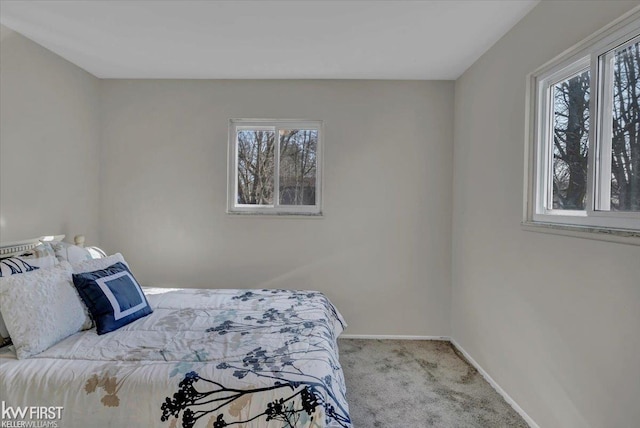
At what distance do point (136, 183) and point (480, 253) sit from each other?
331 cm

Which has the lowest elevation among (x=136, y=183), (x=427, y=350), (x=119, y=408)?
(x=427, y=350)

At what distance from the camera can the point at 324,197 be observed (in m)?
3.12

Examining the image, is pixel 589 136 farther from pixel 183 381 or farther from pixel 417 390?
pixel 183 381

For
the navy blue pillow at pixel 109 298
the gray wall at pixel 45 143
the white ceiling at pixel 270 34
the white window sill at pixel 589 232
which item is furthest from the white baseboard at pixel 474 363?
the gray wall at pixel 45 143

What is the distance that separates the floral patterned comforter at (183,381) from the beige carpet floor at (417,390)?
2.48 ft

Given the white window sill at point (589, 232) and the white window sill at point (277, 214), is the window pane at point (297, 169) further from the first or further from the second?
the white window sill at point (589, 232)

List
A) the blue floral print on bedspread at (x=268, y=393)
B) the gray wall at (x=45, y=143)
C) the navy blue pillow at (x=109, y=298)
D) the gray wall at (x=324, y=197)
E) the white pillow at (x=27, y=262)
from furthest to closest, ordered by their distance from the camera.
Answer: the gray wall at (x=324, y=197)
the gray wall at (x=45, y=143)
the navy blue pillow at (x=109, y=298)
the white pillow at (x=27, y=262)
the blue floral print on bedspread at (x=268, y=393)

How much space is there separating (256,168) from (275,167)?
20 cm

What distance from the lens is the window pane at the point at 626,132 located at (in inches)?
53.9

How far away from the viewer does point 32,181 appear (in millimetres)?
2381

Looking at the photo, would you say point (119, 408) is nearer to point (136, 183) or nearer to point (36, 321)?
point (36, 321)

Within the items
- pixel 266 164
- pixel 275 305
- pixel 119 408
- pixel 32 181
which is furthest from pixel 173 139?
pixel 119 408

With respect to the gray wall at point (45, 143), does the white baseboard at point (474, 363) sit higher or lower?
lower

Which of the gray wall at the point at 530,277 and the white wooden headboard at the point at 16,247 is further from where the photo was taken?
the white wooden headboard at the point at 16,247
